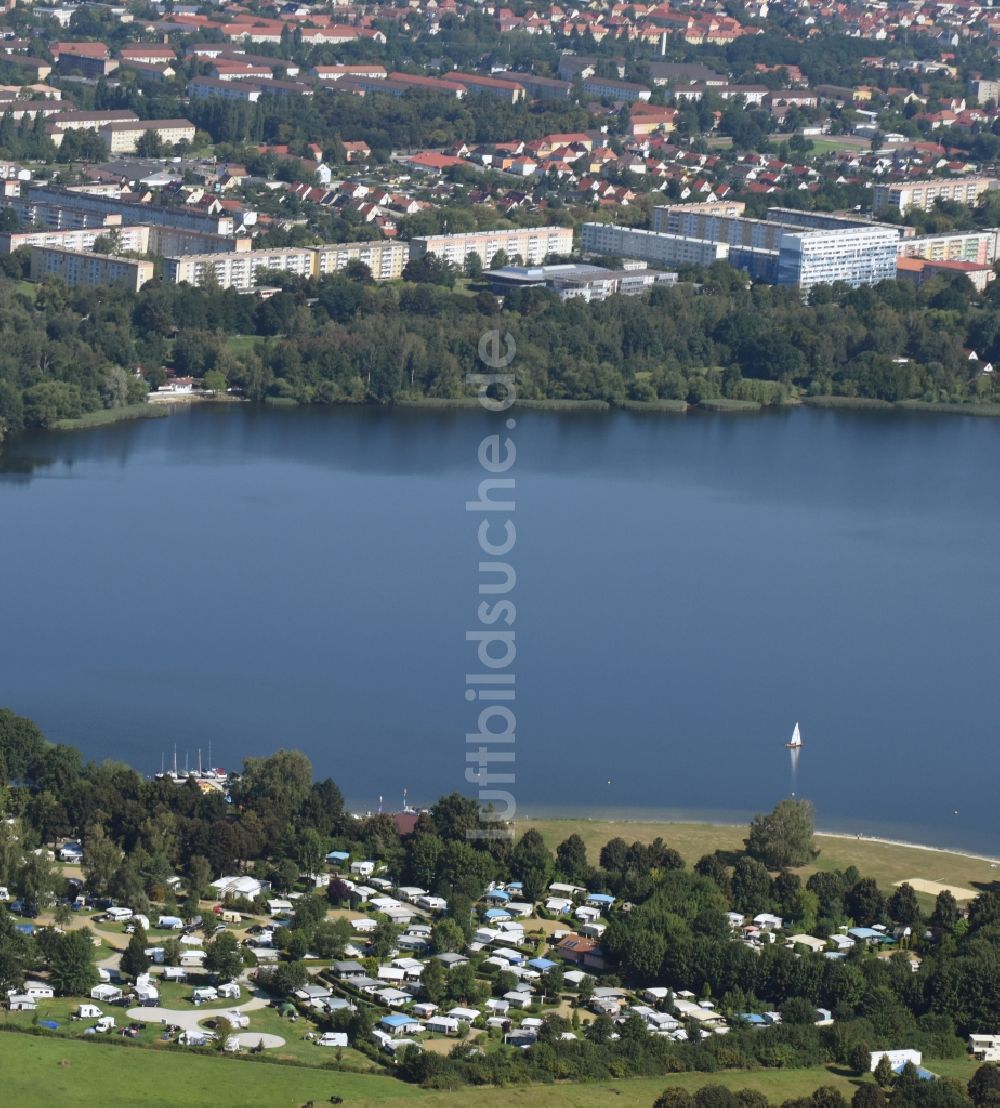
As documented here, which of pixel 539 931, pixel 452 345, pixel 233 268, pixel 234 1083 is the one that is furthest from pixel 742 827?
pixel 233 268

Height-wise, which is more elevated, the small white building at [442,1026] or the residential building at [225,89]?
the residential building at [225,89]

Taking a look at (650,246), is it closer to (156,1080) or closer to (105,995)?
(105,995)

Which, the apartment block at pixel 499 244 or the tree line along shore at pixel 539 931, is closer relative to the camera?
the tree line along shore at pixel 539 931

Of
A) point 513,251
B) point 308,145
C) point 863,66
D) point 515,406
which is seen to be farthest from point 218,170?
point 863,66

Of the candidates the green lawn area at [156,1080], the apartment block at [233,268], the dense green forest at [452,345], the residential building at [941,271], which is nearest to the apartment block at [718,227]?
the residential building at [941,271]

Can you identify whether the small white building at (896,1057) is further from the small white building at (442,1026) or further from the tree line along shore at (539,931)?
the small white building at (442,1026)

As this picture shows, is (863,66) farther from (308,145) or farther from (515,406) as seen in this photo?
(515,406)
